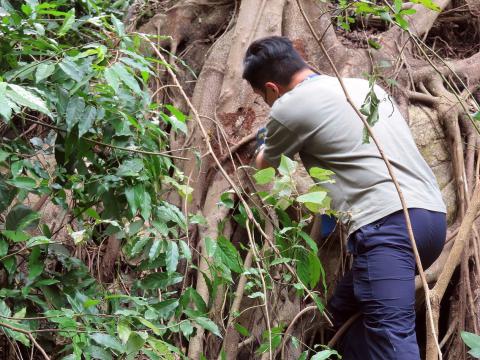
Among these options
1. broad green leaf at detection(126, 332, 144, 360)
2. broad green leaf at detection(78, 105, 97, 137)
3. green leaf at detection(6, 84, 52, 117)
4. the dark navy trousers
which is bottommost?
the dark navy trousers

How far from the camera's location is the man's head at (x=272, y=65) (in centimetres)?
275

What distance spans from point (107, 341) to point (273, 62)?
1385 millimetres

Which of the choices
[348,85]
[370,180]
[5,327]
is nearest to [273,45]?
[348,85]

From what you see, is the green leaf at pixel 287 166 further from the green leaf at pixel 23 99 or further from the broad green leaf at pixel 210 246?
the green leaf at pixel 23 99

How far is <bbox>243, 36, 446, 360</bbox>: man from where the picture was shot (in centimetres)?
238

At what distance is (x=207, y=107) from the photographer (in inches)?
138

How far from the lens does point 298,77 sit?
276 cm

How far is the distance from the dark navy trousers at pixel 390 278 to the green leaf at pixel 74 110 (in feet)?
3.49

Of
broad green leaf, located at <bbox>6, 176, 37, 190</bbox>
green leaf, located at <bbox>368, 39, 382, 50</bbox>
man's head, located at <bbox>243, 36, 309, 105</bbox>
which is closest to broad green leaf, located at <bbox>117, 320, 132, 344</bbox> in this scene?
broad green leaf, located at <bbox>6, 176, 37, 190</bbox>

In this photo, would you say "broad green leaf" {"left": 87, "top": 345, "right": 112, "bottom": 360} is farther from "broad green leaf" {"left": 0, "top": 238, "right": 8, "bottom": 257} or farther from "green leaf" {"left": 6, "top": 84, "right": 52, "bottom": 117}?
"green leaf" {"left": 6, "top": 84, "right": 52, "bottom": 117}

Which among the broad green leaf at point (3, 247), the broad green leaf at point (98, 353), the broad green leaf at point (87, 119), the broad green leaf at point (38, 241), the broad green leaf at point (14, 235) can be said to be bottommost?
the broad green leaf at point (98, 353)

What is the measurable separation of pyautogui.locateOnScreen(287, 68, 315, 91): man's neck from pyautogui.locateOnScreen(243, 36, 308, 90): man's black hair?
0.04ft

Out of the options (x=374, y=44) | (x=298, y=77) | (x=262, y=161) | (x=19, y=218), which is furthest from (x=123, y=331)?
(x=374, y=44)

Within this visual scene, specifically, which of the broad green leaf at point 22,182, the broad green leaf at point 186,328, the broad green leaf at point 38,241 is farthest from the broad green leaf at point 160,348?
the broad green leaf at point 22,182
